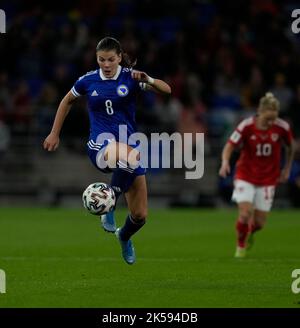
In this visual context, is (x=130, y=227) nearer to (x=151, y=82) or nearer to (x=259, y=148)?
(x=151, y=82)

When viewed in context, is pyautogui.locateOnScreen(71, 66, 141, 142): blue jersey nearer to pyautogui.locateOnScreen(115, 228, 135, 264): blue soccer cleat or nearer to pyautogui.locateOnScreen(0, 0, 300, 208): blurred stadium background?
pyautogui.locateOnScreen(115, 228, 135, 264): blue soccer cleat

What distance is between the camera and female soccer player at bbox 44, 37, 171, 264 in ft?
37.6

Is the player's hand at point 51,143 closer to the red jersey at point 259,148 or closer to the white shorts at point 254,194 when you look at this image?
the red jersey at point 259,148

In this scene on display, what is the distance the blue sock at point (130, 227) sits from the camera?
39.3 ft

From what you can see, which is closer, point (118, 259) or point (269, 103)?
point (118, 259)

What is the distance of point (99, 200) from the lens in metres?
11.1

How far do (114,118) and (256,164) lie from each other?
4.04 meters

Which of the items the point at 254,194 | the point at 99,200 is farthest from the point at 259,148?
the point at 99,200

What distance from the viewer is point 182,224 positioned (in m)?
20.8

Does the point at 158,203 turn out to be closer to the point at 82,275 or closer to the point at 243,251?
the point at 243,251

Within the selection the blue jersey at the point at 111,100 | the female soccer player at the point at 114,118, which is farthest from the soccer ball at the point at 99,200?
the blue jersey at the point at 111,100

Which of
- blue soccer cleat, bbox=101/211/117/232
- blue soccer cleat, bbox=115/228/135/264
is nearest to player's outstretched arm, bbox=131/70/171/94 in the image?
blue soccer cleat, bbox=101/211/117/232

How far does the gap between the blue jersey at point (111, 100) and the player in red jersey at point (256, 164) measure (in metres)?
3.53
